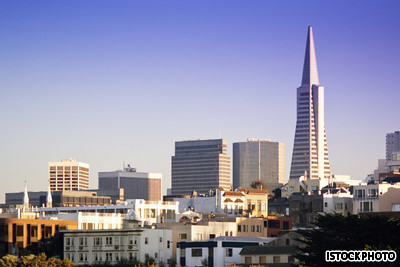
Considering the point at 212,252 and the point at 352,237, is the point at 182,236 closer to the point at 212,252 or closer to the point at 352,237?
the point at 212,252

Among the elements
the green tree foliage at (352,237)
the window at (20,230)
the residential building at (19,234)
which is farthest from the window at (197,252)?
the green tree foliage at (352,237)

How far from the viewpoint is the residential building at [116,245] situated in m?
184

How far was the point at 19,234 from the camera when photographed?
7790 inches

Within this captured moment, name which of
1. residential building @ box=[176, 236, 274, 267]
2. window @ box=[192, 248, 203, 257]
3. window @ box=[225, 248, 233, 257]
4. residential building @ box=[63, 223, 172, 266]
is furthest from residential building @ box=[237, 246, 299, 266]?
residential building @ box=[63, 223, 172, 266]

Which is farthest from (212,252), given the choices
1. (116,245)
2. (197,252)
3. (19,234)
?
(19,234)

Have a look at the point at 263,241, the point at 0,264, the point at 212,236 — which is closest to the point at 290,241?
the point at 263,241

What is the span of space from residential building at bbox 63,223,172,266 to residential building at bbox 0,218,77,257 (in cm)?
972

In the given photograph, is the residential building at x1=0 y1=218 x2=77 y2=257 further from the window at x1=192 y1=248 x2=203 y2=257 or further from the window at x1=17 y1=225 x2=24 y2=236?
the window at x1=192 y1=248 x2=203 y2=257

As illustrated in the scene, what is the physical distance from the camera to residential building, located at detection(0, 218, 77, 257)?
19588 cm

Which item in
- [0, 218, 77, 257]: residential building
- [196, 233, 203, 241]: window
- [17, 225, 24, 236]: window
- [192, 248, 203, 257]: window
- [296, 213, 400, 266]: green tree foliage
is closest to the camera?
[296, 213, 400, 266]: green tree foliage

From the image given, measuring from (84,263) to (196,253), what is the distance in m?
19.0

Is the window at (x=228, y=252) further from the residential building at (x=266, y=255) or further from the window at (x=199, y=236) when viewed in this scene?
the window at (x=199, y=236)

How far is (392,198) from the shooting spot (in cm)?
19938

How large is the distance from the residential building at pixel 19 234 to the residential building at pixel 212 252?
Answer: 26.1 m
